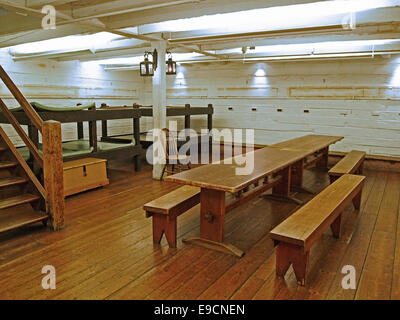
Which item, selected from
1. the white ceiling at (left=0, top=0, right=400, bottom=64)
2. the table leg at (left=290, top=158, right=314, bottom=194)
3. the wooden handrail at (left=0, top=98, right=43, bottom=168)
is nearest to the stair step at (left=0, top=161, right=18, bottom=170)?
the wooden handrail at (left=0, top=98, right=43, bottom=168)

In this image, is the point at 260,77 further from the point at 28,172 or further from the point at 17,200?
the point at 17,200

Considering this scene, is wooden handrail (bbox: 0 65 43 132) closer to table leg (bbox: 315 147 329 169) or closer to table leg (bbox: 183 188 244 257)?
table leg (bbox: 183 188 244 257)

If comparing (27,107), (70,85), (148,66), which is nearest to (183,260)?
(27,107)

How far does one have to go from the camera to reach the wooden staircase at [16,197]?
133 inches

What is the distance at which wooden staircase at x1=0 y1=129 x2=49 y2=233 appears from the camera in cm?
338

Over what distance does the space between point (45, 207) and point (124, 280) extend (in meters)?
1.55

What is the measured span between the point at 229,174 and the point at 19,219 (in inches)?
86.6

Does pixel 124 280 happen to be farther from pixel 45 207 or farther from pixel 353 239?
pixel 353 239

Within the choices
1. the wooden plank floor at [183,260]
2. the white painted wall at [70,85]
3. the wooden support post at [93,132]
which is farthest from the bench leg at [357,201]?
A: the white painted wall at [70,85]

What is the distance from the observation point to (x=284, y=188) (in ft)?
15.3

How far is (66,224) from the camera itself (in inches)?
147

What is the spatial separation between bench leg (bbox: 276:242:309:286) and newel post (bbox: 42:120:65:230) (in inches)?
91.6

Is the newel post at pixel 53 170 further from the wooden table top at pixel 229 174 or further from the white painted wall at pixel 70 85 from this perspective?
the white painted wall at pixel 70 85
